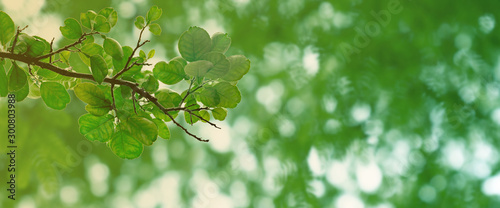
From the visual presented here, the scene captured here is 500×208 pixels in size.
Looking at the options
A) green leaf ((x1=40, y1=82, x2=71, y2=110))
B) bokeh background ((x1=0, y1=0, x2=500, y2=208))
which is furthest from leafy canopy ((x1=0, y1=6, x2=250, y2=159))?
bokeh background ((x1=0, y1=0, x2=500, y2=208))

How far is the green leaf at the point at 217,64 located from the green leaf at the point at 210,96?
0.03m

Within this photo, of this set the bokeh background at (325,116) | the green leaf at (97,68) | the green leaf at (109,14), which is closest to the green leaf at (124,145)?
the green leaf at (97,68)

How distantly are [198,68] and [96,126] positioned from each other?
0.65 ft

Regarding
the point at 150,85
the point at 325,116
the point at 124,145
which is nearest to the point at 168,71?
the point at 150,85

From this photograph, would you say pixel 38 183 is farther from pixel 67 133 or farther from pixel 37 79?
pixel 37 79

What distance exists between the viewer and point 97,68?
0.60m

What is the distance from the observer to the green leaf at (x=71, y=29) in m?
0.69

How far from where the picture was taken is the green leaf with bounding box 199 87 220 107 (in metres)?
Answer: 0.66

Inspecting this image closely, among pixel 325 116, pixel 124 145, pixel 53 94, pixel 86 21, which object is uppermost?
pixel 325 116

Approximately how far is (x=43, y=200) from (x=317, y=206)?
71.6 inches

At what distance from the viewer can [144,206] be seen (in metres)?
2.80

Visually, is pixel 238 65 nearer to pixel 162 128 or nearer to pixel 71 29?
pixel 162 128

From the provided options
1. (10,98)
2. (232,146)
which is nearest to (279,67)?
(232,146)

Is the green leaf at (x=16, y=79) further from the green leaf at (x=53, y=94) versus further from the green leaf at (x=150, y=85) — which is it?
the green leaf at (x=150, y=85)
